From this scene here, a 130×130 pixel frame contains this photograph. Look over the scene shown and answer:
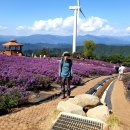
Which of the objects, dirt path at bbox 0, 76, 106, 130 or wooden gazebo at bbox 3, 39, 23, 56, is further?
wooden gazebo at bbox 3, 39, 23, 56

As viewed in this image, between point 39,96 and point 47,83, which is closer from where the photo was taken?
point 39,96

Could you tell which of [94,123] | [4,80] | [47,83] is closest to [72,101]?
[94,123]

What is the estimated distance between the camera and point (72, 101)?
1200 centimetres

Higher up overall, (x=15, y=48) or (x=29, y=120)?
(x=15, y=48)

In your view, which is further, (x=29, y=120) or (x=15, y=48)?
(x=15, y=48)

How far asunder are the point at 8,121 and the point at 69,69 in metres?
5.21

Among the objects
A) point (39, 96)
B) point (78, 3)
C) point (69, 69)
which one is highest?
point (78, 3)

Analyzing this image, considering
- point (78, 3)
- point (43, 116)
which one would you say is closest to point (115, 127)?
point (43, 116)

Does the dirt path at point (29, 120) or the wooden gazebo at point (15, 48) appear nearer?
the dirt path at point (29, 120)

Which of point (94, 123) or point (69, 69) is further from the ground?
point (69, 69)

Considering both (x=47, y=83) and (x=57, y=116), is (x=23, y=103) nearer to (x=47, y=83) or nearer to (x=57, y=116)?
(x=57, y=116)

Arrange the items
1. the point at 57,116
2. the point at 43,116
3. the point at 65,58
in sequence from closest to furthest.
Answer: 1. the point at 57,116
2. the point at 43,116
3. the point at 65,58

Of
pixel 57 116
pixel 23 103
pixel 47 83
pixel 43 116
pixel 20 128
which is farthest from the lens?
pixel 47 83

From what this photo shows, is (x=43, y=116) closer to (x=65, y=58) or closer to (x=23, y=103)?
(x=23, y=103)
